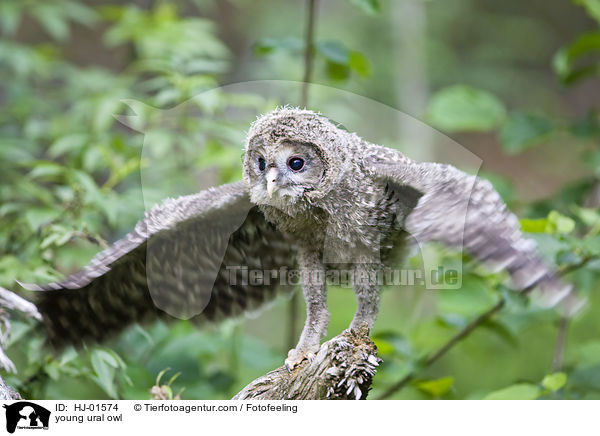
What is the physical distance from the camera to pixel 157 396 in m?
1.87

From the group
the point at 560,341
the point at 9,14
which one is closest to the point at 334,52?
the point at 560,341

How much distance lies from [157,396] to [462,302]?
1136 millimetres

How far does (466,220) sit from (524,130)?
1715 mm

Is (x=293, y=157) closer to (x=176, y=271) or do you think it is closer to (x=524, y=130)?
(x=176, y=271)

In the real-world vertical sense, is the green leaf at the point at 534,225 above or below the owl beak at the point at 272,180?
above

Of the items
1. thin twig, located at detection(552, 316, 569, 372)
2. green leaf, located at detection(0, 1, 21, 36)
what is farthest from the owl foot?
green leaf, located at detection(0, 1, 21, 36)

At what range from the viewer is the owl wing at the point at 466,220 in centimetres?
133

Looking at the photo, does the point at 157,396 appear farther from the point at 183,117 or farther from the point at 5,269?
the point at 183,117

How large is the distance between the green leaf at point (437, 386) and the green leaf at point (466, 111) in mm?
1125

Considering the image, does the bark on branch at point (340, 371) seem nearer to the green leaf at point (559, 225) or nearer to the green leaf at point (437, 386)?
the green leaf at point (437, 386)

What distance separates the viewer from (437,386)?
2223 millimetres

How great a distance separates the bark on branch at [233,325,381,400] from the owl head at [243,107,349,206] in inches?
15.2
